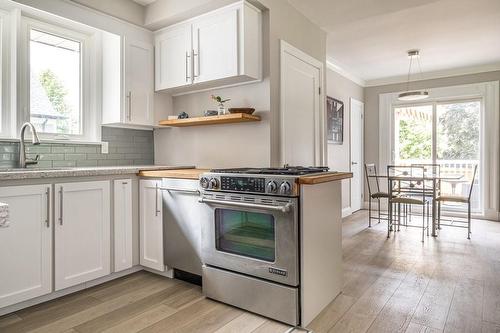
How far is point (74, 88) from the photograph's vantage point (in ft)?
10.2

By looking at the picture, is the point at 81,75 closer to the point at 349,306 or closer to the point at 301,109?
the point at 301,109

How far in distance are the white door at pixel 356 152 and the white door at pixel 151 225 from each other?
13.0 feet

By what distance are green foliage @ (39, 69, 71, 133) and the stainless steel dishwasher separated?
123cm

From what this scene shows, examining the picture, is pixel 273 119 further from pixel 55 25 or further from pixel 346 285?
pixel 55 25

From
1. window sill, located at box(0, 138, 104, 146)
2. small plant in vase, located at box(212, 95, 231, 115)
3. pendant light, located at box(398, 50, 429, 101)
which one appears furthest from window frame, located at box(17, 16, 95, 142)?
pendant light, located at box(398, 50, 429, 101)

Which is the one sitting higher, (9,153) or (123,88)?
(123,88)

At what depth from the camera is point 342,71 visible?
5.36 metres

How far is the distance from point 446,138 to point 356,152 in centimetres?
153

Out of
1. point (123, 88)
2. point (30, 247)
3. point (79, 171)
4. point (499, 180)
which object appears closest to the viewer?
point (30, 247)

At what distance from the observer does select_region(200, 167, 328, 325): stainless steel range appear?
192 cm

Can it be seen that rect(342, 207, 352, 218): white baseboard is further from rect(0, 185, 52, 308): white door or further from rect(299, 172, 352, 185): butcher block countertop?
rect(0, 185, 52, 308): white door

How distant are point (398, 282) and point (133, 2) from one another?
11.6 feet

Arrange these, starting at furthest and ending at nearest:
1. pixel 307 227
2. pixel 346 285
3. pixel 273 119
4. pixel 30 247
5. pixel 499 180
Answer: pixel 499 180
pixel 273 119
pixel 346 285
pixel 30 247
pixel 307 227

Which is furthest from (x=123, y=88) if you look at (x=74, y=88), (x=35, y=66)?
(x=35, y=66)
